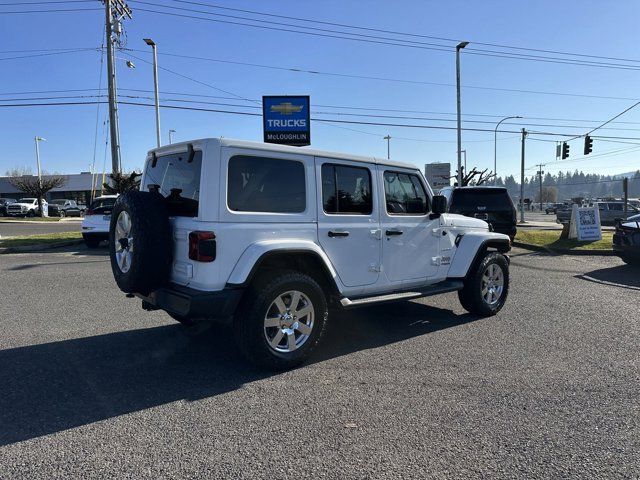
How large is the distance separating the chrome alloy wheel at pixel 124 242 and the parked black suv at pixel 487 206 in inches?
364

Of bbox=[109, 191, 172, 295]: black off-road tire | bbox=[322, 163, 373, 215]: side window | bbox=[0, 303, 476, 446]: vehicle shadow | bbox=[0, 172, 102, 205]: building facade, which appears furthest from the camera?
bbox=[0, 172, 102, 205]: building facade

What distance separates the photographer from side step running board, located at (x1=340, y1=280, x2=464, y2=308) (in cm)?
481

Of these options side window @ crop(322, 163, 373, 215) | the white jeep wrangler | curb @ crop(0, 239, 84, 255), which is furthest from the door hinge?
curb @ crop(0, 239, 84, 255)

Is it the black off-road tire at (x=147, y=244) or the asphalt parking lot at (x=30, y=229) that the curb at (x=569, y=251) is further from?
the asphalt parking lot at (x=30, y=229)

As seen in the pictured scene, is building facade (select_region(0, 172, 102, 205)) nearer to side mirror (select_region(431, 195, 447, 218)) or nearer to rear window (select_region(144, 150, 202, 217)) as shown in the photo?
rear window (select_region(144, 150, 202, 217))

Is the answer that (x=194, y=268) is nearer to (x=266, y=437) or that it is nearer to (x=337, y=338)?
(x=266, y=437)

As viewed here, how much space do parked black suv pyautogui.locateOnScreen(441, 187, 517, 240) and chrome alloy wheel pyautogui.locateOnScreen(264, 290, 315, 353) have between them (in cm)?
857

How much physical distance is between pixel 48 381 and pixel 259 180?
8.34ft

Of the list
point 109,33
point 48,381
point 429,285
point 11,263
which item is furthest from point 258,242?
point 109,33

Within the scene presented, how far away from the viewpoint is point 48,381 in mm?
4086

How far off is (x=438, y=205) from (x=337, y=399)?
9.27 feet

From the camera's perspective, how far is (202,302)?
153 inches

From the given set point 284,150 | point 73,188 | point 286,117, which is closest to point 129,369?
→ point 284,150

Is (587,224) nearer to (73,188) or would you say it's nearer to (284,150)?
(284,150)
